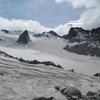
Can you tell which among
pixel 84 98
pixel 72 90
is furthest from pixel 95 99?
pixel 72 90

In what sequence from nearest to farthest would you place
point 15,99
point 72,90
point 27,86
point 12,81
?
point 15,99, point 72,90, point 27,86, point 12,81

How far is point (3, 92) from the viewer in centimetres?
Answer: 3756

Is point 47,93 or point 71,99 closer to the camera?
point 71,99

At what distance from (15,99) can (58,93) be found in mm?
8132

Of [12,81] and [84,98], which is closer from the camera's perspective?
[84,98]

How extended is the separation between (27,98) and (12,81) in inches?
492

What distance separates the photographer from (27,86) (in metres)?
44.0

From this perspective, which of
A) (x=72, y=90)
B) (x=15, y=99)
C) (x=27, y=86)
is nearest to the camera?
(x=15, y=99)

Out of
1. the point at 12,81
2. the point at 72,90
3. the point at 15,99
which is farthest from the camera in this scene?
the point at 12,81

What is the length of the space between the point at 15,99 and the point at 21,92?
4.51 m

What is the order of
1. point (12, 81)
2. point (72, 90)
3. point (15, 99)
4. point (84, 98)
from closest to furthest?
point (15, 99) → point (84, 98) → point (72, 90) → point (12, 81)

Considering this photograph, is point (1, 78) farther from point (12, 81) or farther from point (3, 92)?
point (3, 92)

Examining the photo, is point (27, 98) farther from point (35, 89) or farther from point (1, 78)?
point (1, 78)

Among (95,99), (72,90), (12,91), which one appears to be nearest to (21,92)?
(12,91)
